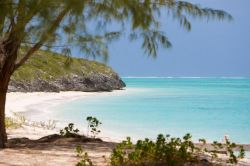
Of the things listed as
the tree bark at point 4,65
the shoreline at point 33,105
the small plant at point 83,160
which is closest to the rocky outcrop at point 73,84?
the shoreline at point 33,105

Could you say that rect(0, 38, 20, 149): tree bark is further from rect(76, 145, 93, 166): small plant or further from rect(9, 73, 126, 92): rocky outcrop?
rect(9, 73, 126, 92): rocky outcrop

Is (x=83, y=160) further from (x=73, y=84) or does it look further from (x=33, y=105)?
(x=73, y=84)

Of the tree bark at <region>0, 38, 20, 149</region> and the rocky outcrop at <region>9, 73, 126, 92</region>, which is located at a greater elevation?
the rocky outcrop at <region>9, 73, 126, 92</region>

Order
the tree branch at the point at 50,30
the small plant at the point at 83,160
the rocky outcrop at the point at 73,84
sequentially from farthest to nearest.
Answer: the rocky outcrop at the point at 73,84
the tree branch at the point at 50,30
the small plant at the point at 83,160

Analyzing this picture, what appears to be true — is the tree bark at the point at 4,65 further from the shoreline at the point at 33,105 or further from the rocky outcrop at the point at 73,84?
the rocky outcrop at the point at 73,84

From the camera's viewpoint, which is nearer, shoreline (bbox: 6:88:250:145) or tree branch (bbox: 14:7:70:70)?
tree branch (bbox: 14:7:70:70)

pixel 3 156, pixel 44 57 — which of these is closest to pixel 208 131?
pixel 44 57

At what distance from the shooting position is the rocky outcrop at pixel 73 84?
164ft

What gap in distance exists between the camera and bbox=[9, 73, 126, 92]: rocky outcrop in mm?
49969

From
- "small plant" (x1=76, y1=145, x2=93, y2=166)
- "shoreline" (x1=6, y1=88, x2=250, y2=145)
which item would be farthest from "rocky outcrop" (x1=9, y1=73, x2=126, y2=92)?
"small plant" (x1=76, y1=145, x2=93, y2=166)

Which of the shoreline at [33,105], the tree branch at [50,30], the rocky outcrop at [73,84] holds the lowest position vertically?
the shoreline at [33,105]

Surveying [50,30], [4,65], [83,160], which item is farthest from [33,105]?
[83,160]

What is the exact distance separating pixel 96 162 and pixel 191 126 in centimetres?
1794

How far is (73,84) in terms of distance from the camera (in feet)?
200
